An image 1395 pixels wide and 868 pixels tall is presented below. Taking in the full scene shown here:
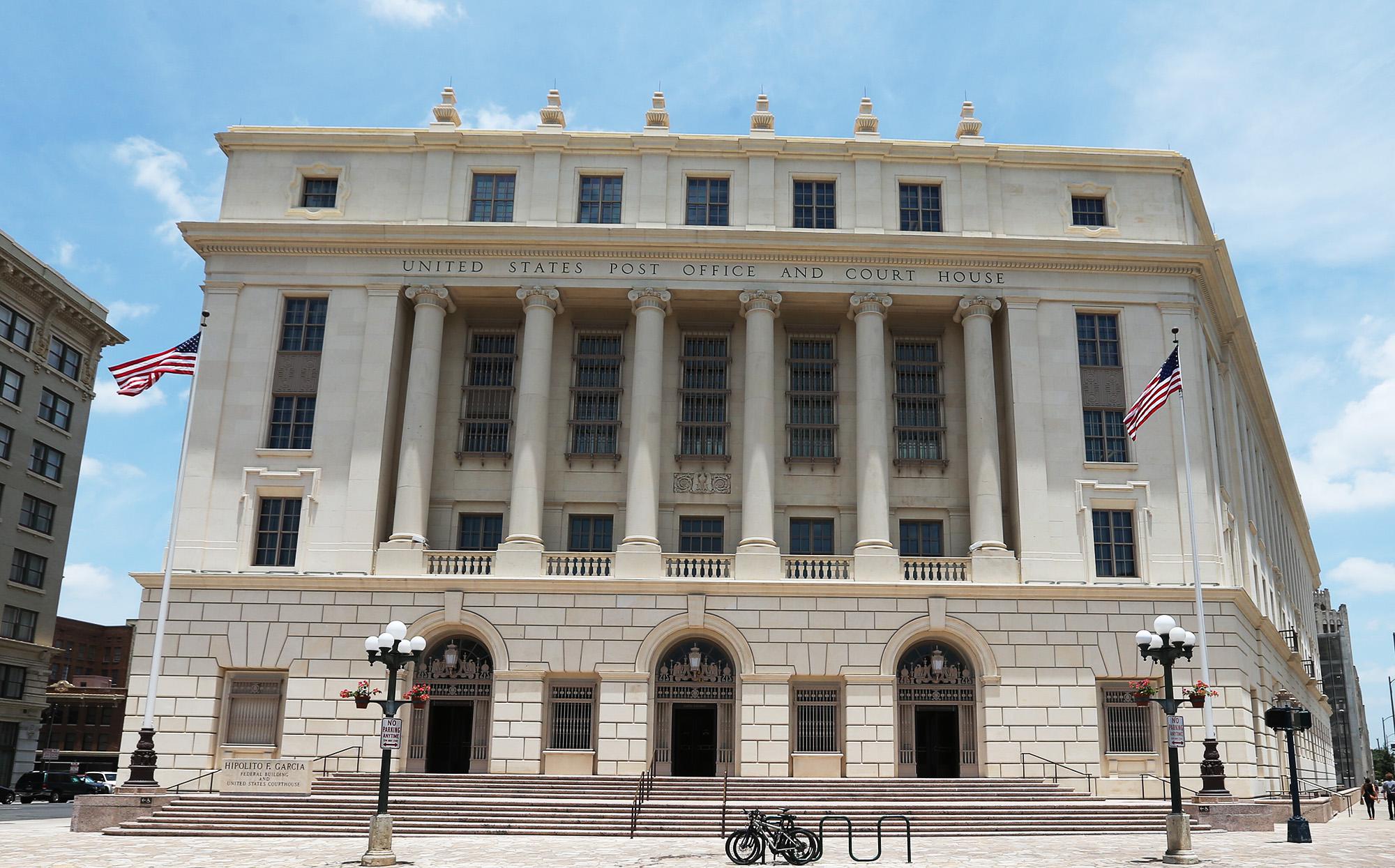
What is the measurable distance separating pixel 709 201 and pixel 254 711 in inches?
879

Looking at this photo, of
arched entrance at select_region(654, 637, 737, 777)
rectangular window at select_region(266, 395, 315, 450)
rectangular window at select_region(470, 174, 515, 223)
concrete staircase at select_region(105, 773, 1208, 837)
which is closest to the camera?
concrete staircase at select_region(105, 773, 1208, 837)

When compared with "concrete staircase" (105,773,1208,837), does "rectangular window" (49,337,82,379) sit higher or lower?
higher

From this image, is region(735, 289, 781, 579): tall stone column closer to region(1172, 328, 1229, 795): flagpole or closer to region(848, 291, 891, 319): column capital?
region(848, 291, 891, 319): column capital

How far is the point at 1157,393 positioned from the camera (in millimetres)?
33594

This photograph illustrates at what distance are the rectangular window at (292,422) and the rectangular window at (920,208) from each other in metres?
21.0

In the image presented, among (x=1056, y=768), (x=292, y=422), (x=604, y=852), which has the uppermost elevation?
(x=292, y=422)

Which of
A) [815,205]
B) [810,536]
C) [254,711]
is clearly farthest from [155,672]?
[815,205]

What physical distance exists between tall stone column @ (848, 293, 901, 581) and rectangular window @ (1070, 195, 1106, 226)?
7725mm

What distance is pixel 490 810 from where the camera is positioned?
29.5m

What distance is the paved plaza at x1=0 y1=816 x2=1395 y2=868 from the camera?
22141 millimetres

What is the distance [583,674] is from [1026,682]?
→ 13434 mm

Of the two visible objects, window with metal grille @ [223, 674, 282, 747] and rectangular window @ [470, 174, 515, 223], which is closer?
window with metal grille @ [223, 674, 282, 747]

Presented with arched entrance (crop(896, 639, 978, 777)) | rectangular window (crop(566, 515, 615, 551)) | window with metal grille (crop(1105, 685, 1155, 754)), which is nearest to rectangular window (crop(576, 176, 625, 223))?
rectangular window (crop(566, 515, 615, 551))

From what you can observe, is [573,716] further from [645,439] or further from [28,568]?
[28,568]
